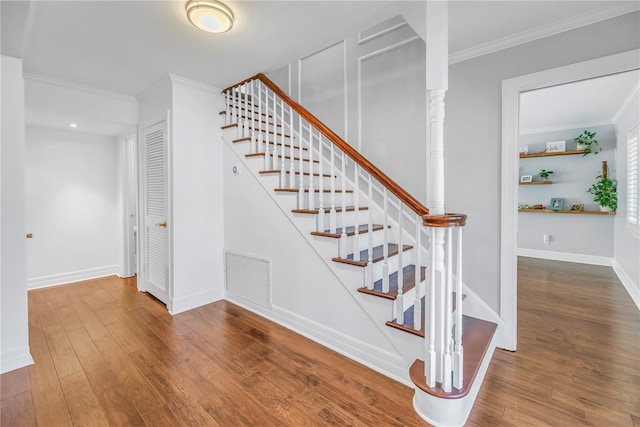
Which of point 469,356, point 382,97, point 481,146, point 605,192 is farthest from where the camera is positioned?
point 605,192

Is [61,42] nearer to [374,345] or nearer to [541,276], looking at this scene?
[374,345]

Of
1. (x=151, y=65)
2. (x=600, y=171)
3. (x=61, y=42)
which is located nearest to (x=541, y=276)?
(x=600, y=171)

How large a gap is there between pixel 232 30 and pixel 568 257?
20.4 feet

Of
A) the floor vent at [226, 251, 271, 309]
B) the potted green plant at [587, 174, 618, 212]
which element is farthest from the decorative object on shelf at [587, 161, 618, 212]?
the floor vent at [226, 251, 271, 309]

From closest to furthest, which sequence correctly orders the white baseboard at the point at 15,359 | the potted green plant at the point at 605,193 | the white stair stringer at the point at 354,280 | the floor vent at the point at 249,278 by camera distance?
A: the white stair stringer at the point at 354,280 < the white baseboard at the point at 15,359 < the floor vent at the point at 249,278 < the potted green plant at the point at 605,193

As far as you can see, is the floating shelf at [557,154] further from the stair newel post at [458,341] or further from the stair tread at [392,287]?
the stair newel post at [458,341]

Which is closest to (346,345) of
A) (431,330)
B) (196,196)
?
(431,330)

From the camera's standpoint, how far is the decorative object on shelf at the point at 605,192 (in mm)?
4395

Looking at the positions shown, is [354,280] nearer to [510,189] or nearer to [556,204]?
[510,189]

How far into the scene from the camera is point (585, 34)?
6.24 ft

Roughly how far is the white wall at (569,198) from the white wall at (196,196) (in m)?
5.61

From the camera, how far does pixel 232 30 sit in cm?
210

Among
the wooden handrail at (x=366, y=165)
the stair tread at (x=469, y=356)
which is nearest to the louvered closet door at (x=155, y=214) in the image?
the wooden handrail at (x=366, y=165)

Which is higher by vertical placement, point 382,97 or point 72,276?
point 382,97
